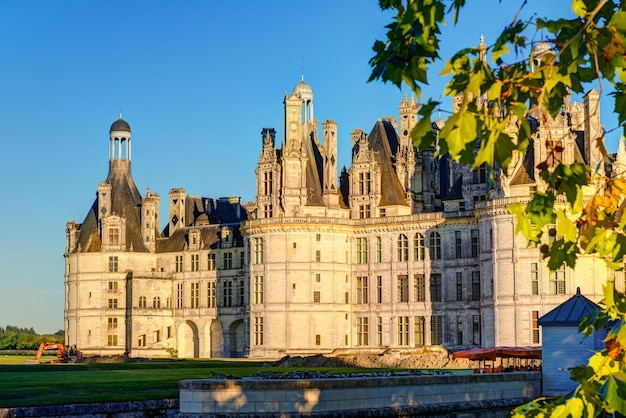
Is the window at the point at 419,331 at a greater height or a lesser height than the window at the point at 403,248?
lesser

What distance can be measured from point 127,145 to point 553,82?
78329 mm

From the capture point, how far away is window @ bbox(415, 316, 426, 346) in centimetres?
6788

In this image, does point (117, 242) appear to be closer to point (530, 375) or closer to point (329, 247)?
point (329, 247)

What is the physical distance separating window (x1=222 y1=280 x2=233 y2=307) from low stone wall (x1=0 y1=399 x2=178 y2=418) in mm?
49345

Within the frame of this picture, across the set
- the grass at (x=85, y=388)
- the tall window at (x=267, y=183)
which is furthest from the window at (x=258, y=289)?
the grass at (x=85, y=388)

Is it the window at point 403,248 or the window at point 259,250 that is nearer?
the window at point 403,248

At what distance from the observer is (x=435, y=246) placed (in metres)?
67.6

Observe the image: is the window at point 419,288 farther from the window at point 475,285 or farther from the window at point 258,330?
the window at point 258,330

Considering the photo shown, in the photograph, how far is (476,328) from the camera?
213ft

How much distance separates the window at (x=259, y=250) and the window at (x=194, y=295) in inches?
456

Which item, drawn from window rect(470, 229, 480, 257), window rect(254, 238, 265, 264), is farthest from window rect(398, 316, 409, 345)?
window rect(254, 238, 265, 264)

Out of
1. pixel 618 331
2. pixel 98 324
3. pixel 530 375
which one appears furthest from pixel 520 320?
pixel 618 331

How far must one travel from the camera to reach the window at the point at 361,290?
70.6 m

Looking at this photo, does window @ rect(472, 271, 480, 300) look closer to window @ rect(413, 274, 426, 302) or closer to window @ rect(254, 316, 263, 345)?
window @ rect(413, 274, 426, 302)
